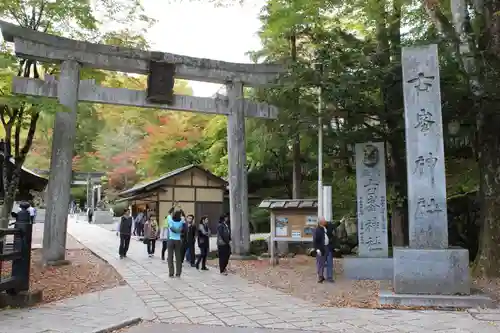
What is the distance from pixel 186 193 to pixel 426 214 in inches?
721

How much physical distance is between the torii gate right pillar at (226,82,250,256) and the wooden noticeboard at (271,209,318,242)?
155 cm

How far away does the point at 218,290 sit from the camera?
9102 millimetres

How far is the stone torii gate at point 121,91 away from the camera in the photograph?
39.4 ft

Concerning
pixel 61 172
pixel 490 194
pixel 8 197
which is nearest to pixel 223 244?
pixel 61 172

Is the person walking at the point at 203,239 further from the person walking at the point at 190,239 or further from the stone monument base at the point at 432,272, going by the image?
the stone monument base at the point at 432,272

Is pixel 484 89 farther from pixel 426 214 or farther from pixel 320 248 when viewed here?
pixel 320 248

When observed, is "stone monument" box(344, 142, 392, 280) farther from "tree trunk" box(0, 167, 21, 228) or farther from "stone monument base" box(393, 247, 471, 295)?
"tree trunk" box(0, 167, 21, 228)

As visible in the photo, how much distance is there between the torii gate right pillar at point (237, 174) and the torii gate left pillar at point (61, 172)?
5.20 m

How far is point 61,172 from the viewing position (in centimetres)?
1223

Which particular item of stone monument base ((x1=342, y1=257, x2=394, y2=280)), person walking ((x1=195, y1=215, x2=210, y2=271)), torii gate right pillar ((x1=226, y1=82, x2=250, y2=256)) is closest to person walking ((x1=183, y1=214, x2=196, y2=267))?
person walking ((x1=195, y1=215, x2=210, y2=271))

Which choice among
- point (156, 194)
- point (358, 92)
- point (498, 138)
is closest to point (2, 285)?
point (358, 92)

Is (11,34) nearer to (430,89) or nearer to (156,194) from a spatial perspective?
(430,89)

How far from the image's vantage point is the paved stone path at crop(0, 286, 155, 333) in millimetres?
6074

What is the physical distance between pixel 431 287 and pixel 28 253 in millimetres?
7496
